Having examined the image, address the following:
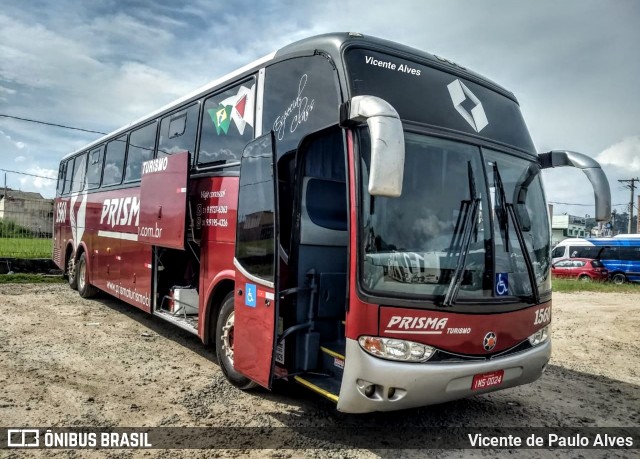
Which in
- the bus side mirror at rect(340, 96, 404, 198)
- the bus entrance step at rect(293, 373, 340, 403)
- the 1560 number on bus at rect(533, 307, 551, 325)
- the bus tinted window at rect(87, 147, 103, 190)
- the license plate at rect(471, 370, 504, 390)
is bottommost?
the bus entrance step at rect(293, 373, 340, 403)

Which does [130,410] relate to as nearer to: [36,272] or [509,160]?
[509,160]

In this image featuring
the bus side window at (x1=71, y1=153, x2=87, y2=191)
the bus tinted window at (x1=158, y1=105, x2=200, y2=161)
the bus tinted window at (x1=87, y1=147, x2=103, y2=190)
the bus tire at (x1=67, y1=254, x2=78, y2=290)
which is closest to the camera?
the bus tinted window at (x1=158, y1=105, x2=200, y2=161)

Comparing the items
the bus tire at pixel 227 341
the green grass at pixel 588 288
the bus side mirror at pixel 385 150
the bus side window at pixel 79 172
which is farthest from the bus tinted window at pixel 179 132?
the green grass at pixel 588 288

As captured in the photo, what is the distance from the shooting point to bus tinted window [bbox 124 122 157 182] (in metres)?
7.58

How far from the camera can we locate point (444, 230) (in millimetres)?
3906

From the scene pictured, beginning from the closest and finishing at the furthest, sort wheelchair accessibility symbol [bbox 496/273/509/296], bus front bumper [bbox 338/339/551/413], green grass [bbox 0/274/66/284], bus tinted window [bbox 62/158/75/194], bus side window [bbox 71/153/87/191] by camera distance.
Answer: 1. bus front bumper [bbox 338/339/551/413]
2. wheelchair accessibility symbol [bbox 496/273/509/296]
3. bus side window [bbox 71/153/87/191]
4. bus tinted window [bbox 62/158/75/194]
5. green grass [bbox 0/274/66/284]

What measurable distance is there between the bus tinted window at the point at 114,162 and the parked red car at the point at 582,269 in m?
22.0

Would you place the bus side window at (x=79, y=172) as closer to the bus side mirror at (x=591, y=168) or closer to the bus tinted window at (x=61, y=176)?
the bus tinted window at (x=61, y=176)

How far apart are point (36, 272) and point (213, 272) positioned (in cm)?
1131

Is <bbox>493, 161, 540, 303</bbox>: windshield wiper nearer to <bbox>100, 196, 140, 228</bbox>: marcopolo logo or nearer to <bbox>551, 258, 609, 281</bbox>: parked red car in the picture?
<bbox>100, 196, 140, 228</bbox>: marcopolo logo

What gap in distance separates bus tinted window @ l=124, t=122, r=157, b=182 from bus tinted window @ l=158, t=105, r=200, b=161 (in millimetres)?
342

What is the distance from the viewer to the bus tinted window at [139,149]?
7.58 meters

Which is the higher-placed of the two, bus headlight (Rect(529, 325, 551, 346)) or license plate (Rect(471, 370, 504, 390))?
bus headlight (Rect(529, 325, 551, 346))

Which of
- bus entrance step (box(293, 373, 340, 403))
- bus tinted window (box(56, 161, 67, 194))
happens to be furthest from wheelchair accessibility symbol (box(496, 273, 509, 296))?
bus tinted window (box(56, 161, 67, 194))
